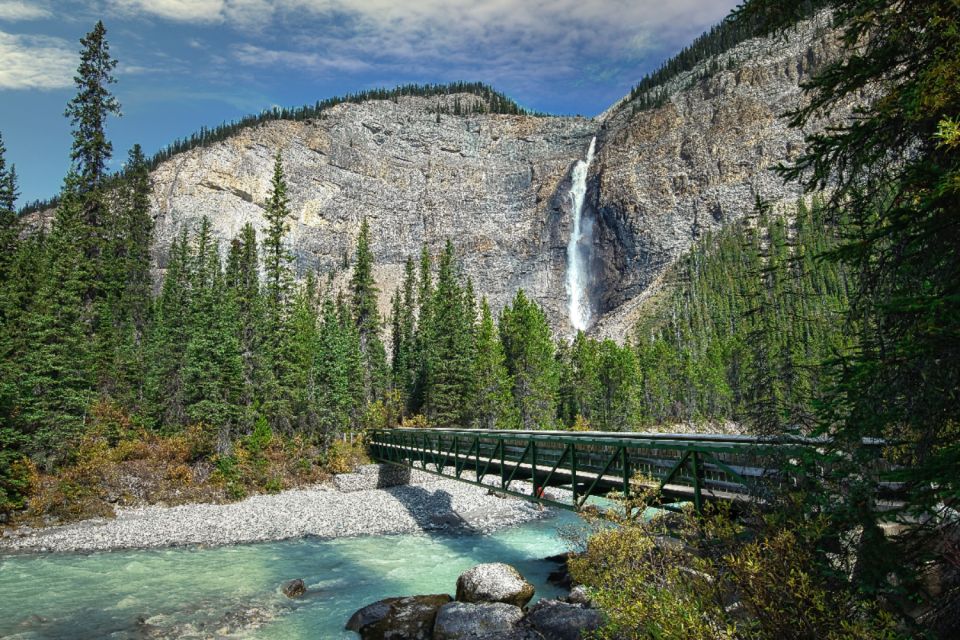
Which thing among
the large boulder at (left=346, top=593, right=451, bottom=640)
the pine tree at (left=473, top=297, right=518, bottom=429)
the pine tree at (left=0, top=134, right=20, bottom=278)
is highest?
the pine tree at (left=0, top=134, right=20, bottom=278)

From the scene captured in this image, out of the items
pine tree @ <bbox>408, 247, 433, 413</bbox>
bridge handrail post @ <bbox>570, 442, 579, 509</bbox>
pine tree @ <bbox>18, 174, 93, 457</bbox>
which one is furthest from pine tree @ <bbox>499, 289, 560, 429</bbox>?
bridge handrail post @ <bbox>570, 442, 579, 509</bbox>

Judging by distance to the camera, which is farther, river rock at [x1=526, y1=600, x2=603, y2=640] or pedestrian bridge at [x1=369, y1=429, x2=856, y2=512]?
river rock at [x1=526, y1=600, x2=603, y2=640]

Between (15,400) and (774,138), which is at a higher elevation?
(774,138)

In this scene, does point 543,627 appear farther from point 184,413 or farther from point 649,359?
point 649,359

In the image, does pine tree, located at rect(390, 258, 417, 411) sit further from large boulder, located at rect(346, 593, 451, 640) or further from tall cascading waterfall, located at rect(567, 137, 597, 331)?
large boulder, located at rect(346, 593, 451, 640)

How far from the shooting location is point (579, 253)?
121750mm

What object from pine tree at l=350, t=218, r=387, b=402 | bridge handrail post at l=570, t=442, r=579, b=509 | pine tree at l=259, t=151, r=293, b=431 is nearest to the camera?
bridge handrail post at l=570, t=442, r=579, b=509

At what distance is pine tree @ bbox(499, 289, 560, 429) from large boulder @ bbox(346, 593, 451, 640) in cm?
4114

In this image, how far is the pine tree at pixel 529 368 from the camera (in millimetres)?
55844

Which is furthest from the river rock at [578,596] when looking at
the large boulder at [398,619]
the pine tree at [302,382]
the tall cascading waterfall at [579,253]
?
the tall cascading waterfall at [579,253]

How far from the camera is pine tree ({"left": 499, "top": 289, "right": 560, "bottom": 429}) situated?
55.8 metres

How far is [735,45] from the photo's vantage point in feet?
442

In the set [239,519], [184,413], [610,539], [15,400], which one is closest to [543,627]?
[610,539]

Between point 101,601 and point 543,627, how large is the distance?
12.9m
